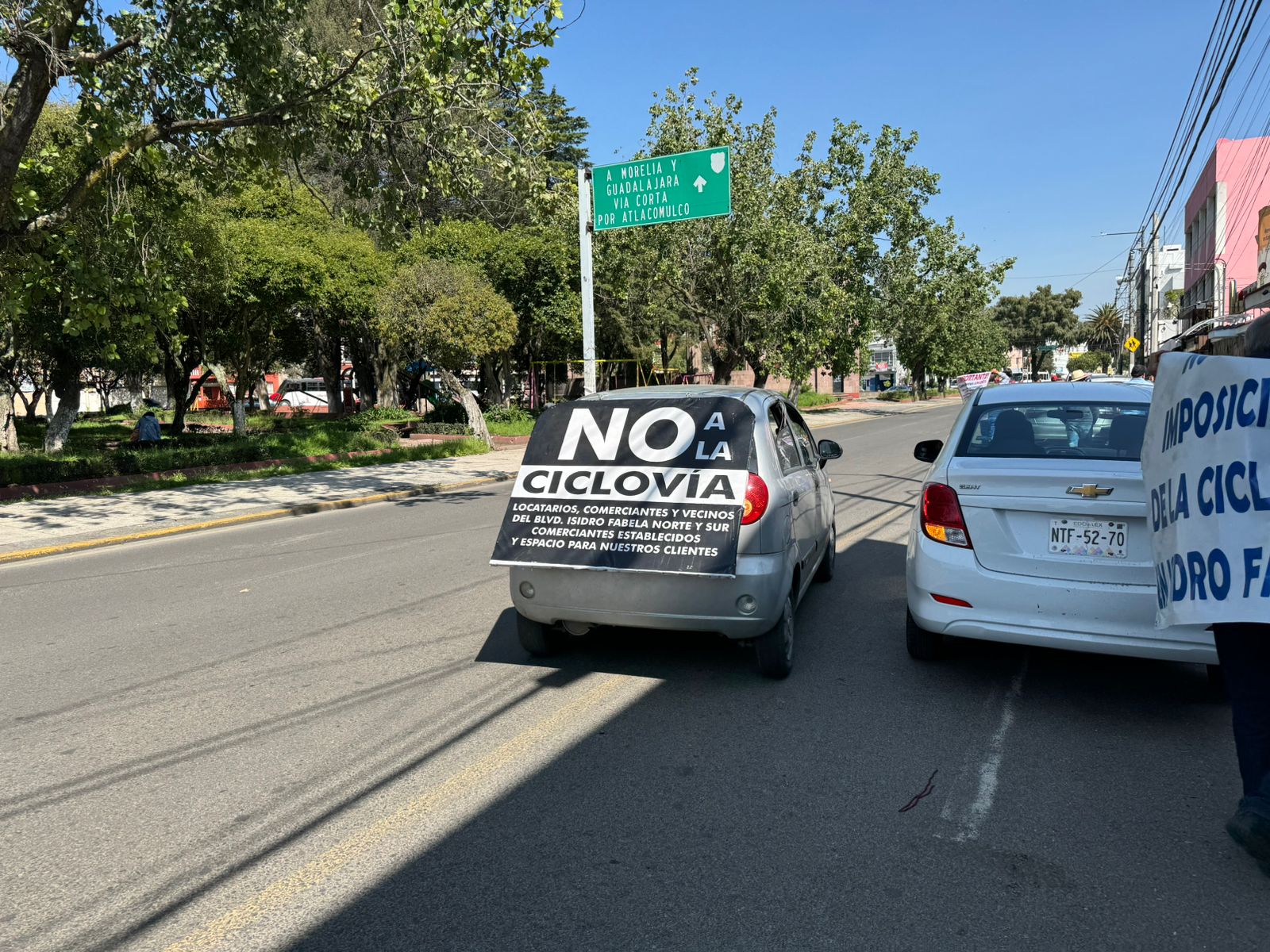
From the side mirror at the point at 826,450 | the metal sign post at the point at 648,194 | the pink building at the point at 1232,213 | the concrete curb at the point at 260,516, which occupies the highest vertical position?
the pink building at the point at 1232,213

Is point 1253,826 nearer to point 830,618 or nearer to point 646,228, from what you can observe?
point 830,618

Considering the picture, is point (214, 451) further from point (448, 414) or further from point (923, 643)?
point (923, 643)

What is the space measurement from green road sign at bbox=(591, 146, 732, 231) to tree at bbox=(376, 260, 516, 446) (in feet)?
22.6

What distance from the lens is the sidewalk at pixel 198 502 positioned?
11.4 meters

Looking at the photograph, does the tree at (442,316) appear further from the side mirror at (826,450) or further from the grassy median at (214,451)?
the side mirror at (826,450)

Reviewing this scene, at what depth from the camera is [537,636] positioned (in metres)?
5.48

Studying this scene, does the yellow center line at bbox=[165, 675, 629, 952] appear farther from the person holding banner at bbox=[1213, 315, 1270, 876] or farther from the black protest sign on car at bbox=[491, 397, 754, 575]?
the person holding banner at bbox=[1213, 315, 1270, 876]

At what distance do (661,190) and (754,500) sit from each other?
1263 cm

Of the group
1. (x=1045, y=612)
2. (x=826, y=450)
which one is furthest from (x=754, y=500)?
(x=826, y=450)

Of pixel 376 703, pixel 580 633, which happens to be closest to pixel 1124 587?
→ pixel 580 633

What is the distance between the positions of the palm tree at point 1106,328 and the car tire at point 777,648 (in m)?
89.2

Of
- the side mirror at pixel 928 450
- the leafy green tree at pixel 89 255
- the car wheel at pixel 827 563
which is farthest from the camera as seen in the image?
the leafy green tree at pixel 89 255

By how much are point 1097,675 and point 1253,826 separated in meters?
2.20

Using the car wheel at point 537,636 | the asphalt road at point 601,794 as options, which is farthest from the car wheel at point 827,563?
the car wheel at point 537,636
